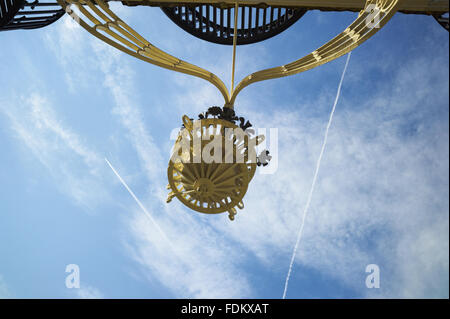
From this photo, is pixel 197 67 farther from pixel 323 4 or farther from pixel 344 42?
pixel 323 4

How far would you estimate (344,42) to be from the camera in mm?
4863

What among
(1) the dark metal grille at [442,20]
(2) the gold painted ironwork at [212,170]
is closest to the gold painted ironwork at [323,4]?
(1) the dark metal grille at [442,20]

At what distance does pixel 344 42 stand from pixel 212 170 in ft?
9.24

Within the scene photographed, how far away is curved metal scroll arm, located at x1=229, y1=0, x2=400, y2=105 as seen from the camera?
422cm

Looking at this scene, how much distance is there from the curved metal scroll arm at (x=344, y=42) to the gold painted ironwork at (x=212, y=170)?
78 centimetres

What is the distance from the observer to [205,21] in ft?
24.2

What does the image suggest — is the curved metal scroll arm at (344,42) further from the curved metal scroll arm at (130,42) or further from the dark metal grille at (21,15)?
the dark metal grille at (21,15)

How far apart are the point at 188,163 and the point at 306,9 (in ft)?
15.5

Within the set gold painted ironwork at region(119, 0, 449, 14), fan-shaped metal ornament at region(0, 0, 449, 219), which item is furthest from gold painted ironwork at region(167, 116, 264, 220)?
gold painted ironwork at region(119, 0, 449, 14)

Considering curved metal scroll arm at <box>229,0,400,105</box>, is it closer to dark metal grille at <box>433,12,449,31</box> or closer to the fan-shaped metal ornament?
the fan-shaped metal ornament

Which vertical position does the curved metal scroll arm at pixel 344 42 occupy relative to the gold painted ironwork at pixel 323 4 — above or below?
below

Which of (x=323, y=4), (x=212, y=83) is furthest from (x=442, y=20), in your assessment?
(x=212, y=83)

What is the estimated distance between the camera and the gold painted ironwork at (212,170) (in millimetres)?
4391
